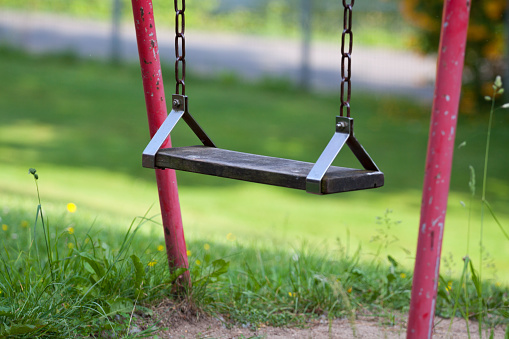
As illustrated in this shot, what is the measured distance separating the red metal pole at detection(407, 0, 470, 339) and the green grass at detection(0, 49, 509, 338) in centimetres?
25

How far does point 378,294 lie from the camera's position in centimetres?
362

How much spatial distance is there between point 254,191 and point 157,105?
4.04 metres

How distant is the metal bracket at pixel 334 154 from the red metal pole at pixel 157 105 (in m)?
0.92

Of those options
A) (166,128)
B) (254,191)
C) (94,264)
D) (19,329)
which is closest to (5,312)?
(19,329)

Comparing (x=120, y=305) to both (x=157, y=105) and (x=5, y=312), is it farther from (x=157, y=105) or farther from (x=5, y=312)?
(x=157, y=105)

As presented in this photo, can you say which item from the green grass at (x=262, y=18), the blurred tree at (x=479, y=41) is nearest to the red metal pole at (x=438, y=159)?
the blurred tree at (x=479, y=41)

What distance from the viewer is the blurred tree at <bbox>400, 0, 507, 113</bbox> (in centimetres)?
991

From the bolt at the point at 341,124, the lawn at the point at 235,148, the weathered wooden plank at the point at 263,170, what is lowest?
the lawn at the point at 235,148

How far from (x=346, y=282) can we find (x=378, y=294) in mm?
170

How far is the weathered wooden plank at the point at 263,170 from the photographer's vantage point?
245cm

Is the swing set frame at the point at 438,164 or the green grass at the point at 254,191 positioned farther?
the green grass at the point at 254,191

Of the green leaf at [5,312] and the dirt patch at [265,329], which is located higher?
the green leaf at [5,312]

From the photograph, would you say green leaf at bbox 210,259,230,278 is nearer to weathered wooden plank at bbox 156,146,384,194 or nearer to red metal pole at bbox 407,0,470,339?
weathered wooden plank at bbox 156,146,384,194

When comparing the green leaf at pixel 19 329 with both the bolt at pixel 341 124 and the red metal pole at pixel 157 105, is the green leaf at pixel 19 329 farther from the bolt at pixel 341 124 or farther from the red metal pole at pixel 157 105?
the bolt at pixel 341 124
